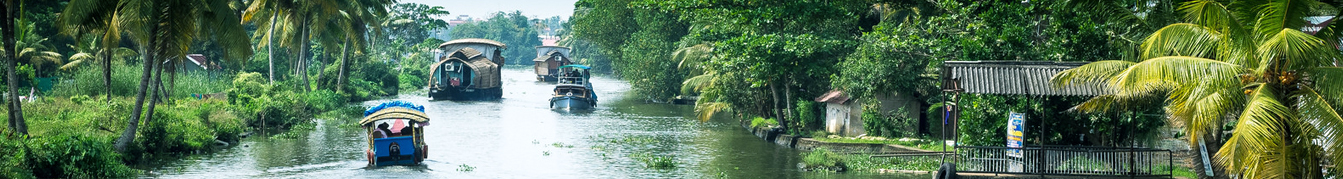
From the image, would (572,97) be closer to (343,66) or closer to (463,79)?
(463,79)

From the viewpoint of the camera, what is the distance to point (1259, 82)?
42.5 ft

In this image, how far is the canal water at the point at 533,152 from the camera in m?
22.4

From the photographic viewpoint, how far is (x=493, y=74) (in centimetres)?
5272

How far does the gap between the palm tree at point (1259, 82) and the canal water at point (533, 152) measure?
26.2 feet

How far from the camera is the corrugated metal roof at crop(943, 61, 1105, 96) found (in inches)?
622

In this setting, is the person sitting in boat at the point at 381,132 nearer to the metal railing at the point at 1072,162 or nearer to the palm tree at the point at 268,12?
the metal railing at the point at 1072,162

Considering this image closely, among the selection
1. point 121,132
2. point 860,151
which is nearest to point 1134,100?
point 860,151

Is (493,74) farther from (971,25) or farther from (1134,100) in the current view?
(1134,100)

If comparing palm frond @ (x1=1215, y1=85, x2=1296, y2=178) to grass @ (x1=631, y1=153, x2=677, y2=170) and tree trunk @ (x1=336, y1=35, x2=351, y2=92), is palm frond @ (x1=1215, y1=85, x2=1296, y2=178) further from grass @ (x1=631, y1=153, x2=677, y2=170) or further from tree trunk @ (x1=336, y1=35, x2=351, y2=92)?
tree trunk @ (x1=336, y1=35, x2=351, y2=92)

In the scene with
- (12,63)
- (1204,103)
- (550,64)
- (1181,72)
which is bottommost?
(1204,103)

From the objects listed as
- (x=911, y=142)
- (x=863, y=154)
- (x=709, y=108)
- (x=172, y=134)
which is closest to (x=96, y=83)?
(x=172, y=134)

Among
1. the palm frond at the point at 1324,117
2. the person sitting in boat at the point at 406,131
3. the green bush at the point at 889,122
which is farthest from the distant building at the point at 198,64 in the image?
the palm frond at the point at 1324,117

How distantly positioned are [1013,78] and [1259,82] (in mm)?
3632

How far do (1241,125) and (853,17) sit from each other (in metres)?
18.4
